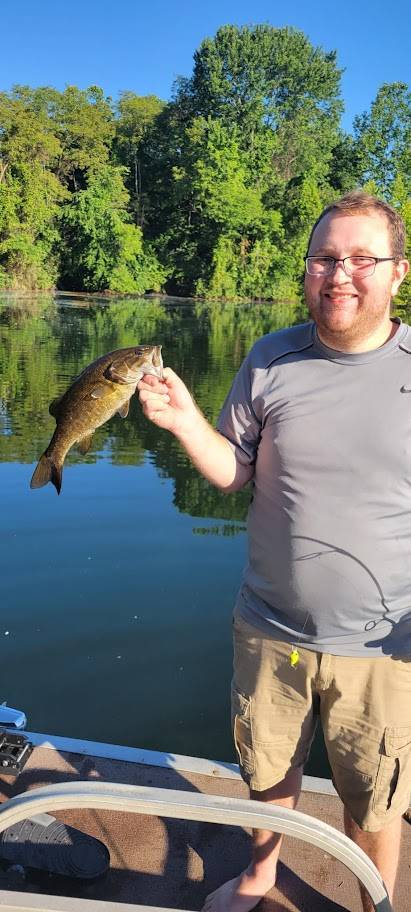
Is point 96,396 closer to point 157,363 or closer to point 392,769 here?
point 157,363

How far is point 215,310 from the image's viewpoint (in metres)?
39.6

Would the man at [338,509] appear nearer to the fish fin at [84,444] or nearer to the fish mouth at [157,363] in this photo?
the fish mouth at [157,363]

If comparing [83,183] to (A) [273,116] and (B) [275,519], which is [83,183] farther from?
(B) [275,519]

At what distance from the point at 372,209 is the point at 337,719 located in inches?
61.5

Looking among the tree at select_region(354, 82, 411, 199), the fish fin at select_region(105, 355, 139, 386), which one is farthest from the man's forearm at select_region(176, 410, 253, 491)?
the tree at select_region(354, 82, 411, 199)

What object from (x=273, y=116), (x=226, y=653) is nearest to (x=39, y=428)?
(x=226, y=653)

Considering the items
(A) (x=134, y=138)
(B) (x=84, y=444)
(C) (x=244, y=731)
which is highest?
(A) (x=134, y=138)

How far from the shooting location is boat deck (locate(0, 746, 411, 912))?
2.51 m

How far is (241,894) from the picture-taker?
7.96 feet

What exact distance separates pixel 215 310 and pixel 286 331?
125 feet

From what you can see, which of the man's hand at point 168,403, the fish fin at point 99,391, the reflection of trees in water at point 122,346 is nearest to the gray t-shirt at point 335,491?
the man's hand at point 168,403

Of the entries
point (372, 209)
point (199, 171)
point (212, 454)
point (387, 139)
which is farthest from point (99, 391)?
point (387, 139)

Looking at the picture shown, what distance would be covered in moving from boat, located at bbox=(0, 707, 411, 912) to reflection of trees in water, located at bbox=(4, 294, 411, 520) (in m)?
5.39

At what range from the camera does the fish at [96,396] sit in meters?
2.17
